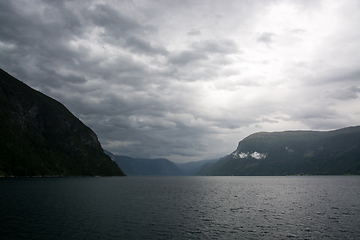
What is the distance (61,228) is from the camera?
144 ft

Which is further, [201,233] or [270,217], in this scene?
[270,217]

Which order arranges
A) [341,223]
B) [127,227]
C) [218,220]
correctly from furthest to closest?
[218,220] < [341,223] < [127,227]

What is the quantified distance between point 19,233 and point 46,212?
2136cm

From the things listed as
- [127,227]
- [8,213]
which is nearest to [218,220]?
[127,227]

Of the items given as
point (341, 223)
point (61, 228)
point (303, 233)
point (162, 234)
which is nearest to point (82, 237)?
point (61, 228)

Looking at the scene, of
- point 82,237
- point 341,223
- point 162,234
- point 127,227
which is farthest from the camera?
point 341,223

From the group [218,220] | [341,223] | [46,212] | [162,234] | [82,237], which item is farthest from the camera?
[46,212]

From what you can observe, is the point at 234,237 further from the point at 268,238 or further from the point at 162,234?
the point at 162,234

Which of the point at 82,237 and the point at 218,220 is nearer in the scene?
the point at 82,237

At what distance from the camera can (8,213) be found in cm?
5400

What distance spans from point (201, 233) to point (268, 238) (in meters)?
12.8

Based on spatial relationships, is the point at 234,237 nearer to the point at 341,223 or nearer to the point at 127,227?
the point at 127,227

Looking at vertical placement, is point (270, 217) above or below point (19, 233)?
below

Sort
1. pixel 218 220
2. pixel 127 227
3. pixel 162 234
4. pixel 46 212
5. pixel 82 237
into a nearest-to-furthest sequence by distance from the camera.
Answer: pixel 82 237
pixel 162 234
pixel 127 227
pixel 218 220
pixel 46 212
